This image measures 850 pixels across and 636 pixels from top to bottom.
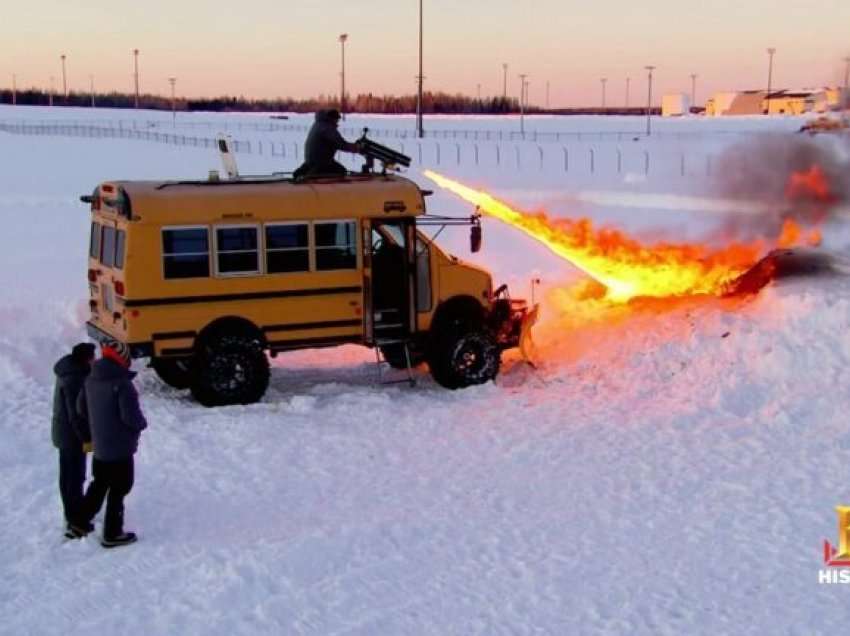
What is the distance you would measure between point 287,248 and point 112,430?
533 cm

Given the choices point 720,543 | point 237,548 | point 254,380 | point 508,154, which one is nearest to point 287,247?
point 254,380

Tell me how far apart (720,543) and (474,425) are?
4.14 metres

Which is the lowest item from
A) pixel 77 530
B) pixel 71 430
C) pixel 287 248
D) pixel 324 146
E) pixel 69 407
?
pixel 77 530

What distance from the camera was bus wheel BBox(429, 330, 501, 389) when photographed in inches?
568

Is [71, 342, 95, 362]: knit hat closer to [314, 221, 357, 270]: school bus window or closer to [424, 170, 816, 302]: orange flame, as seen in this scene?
[314, 221, 357, 270]: school bus window

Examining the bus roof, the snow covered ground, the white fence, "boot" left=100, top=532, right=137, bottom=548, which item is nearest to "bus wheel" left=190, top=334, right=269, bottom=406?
the snow covered ground

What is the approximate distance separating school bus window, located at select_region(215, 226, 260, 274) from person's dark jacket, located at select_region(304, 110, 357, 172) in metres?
2.15

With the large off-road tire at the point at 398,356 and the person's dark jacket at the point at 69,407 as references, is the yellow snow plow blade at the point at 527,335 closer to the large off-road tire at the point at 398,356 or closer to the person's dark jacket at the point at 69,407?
the large off-road tire at the point at 398,356

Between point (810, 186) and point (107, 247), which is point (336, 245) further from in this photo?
→ point (810, 186)

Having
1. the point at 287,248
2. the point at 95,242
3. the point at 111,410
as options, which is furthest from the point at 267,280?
the point at 111,410

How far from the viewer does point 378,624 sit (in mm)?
7520

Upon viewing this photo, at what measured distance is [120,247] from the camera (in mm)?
13102

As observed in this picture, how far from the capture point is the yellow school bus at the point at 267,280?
42.7 feet

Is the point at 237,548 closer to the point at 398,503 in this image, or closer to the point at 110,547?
the point at 110,547
